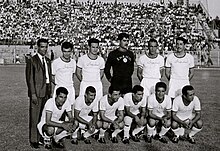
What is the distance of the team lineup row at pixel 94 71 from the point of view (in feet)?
22.2

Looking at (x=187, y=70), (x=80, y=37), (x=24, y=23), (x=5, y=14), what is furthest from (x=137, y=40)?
(x=187, y=70)

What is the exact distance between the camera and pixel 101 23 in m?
45.8

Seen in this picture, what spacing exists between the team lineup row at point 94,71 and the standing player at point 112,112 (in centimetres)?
15

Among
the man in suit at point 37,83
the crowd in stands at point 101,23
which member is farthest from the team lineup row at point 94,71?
the crowd in stands at point 101,23

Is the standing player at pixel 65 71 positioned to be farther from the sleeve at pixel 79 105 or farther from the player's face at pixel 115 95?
the player's face at pixel 115 95

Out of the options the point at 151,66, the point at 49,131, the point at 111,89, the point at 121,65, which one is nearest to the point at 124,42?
the point at 121,65

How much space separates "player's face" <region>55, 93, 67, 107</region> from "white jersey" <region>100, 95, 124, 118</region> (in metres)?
0.85

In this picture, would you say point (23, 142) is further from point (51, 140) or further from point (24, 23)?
point (24, 23)

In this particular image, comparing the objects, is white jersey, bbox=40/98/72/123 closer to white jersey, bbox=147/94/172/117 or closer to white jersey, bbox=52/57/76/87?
white jersey, bbox=52/57/76/87

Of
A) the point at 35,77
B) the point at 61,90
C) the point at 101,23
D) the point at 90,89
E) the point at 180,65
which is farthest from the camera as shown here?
the point at 101,23

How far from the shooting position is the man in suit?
6664 mm

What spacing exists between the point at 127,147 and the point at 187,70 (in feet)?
6.82

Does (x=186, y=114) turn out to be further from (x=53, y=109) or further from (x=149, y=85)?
(x=53, y=109)

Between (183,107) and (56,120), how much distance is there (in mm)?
2434
